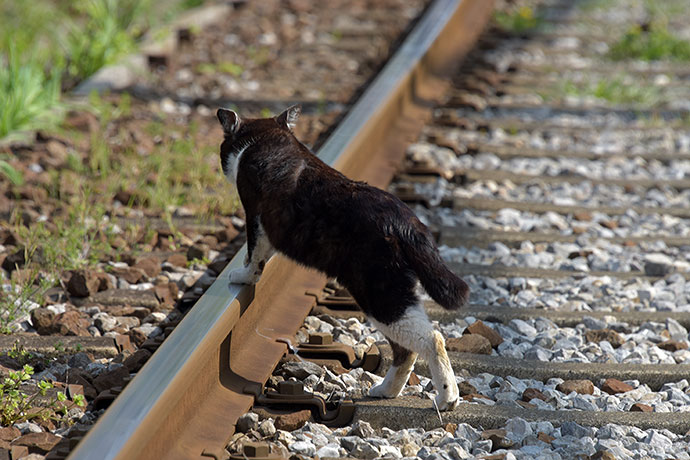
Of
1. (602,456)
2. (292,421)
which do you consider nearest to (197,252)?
(292,421)

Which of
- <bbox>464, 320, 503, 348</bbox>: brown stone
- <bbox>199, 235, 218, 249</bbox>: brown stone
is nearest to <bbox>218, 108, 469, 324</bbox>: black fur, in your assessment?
<bbox>464, 320, 503, 348</bbox>: brown stone

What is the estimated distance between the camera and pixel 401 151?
622cm

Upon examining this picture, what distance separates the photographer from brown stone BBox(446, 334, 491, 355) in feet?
13.3

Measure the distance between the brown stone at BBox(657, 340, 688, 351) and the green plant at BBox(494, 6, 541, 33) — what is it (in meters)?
5.91

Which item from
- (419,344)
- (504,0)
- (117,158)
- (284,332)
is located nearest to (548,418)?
(419,344)

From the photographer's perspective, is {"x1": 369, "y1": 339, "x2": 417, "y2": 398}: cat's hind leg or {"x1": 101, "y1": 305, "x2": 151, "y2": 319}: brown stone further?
{"x1": 101, "y1": 305, "x2": 151, "y2": 319}: brown stone

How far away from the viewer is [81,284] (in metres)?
4.52

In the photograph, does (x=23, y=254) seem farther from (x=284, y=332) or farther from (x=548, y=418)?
(x=548, y=418)

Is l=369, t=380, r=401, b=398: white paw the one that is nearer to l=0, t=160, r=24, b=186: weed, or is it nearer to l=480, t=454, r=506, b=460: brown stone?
l=480, t=454, r=506, b=460: brown stone

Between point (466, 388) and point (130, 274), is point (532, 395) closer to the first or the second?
point (466, 388)

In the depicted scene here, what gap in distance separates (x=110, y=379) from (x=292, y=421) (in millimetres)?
731

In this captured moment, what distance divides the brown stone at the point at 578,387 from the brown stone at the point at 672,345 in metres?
0.54

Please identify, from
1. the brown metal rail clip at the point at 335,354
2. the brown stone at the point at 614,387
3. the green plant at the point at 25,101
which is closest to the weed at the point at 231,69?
the green plant at the point at 25,101

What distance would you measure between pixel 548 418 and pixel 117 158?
3569 millimetres
